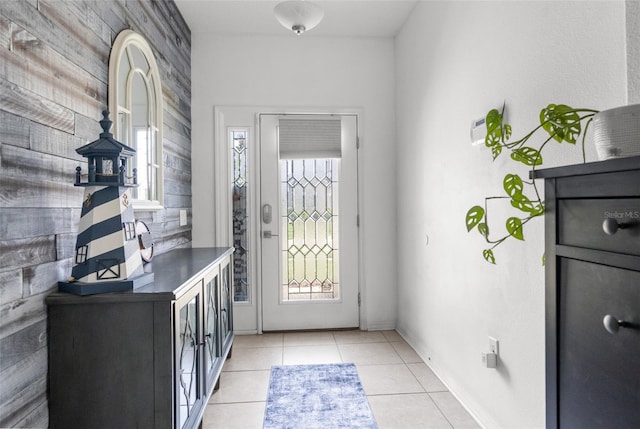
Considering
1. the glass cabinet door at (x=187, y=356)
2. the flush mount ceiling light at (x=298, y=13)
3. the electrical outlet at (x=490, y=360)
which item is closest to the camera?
the glass cabinet door at (x=187, y=356)

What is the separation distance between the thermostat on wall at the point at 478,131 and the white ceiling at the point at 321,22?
142 cm

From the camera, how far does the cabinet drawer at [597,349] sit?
66 centimetres

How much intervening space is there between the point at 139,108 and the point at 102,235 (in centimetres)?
107

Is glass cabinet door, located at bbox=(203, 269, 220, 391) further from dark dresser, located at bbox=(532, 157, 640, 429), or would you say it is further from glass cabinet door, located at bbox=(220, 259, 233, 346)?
dark dresser, located at bbox=(532, 157, 640, 429)

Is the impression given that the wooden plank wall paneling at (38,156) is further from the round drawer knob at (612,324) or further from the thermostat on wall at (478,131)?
the thermostat on wall at (478,131)

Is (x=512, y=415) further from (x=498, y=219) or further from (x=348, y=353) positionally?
(x=348, y=353)

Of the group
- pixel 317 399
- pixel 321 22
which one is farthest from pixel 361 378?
pixel 321 22

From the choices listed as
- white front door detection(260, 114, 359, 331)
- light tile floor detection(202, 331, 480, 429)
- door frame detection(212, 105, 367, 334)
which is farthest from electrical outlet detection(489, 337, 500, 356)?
door frame detection(212, 105, 367, 334)

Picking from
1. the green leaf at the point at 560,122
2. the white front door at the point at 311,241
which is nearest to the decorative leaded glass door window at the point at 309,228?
the white front door at the point at 311,241

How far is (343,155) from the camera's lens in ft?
11.2

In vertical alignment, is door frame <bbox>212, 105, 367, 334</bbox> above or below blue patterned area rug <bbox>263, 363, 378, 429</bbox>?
above

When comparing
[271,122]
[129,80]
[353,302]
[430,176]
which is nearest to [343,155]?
[271,122]

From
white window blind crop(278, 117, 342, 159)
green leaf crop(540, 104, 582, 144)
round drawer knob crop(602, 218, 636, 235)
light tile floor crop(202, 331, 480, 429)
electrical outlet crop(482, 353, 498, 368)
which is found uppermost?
white window blind crop(278, 117, 342, 159)

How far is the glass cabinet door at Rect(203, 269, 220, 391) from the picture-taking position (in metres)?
1.86
